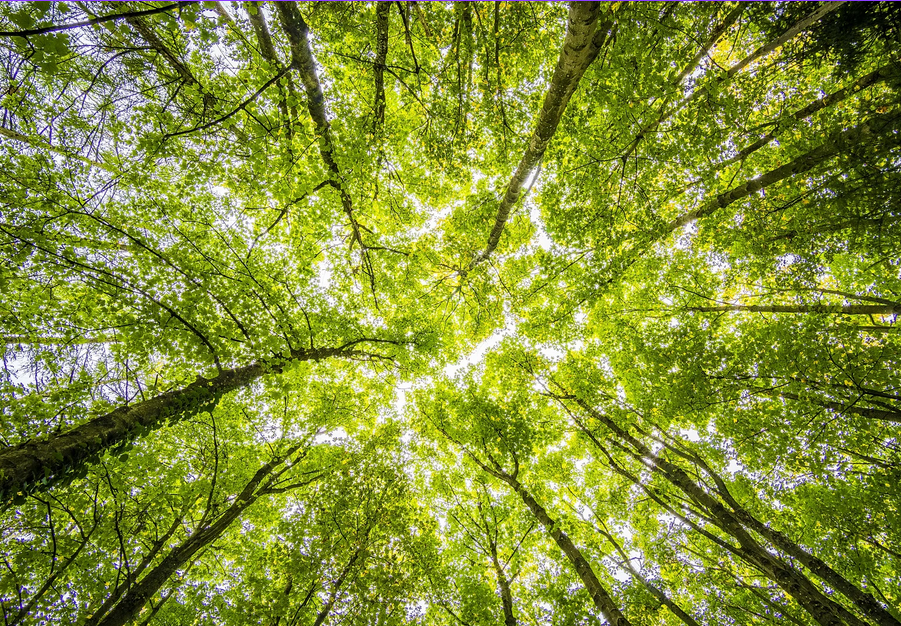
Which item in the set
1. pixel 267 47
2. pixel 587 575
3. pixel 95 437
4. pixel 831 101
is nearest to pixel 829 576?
pixel 587 575

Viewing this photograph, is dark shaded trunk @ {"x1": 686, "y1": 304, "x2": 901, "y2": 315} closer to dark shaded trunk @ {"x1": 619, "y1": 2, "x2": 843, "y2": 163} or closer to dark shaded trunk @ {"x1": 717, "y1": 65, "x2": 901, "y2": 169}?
dark shaded trunk @ {"x1": 717, "y1": 65, "x2": 901, "y2": 169}

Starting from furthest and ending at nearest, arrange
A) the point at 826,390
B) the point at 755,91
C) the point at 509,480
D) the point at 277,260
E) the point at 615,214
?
the point at 509,480
the point at 277,260
the point at 615,214
the point at 826,390
the point at 755,91

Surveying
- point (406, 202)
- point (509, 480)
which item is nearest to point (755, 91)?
point (406, 202)

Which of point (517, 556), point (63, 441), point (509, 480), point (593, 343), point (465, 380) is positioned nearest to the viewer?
point (63, 441)

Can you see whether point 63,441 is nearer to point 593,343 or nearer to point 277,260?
point 277,260

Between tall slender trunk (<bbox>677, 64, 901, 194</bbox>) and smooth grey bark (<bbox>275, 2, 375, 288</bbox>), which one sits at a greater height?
tall slender trunk (<bbox>677, 64, 901, 194</bbox>)

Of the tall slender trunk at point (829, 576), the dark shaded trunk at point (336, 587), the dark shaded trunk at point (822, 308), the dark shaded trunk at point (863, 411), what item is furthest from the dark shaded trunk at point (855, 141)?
the dark shaded trunk at point (336, 587)

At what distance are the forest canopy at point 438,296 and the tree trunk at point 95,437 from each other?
0.13ft

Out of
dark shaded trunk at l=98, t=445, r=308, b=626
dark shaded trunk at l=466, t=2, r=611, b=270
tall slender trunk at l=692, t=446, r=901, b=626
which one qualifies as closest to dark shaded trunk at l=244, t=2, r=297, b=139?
dark shaded trunk at l=466, t=2, r=611, b=270

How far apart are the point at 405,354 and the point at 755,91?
315 inches

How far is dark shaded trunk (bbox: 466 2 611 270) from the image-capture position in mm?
3459

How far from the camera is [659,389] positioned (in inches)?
280

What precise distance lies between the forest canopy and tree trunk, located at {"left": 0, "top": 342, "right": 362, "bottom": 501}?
39mm

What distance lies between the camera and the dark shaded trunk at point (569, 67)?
3.46 meters
